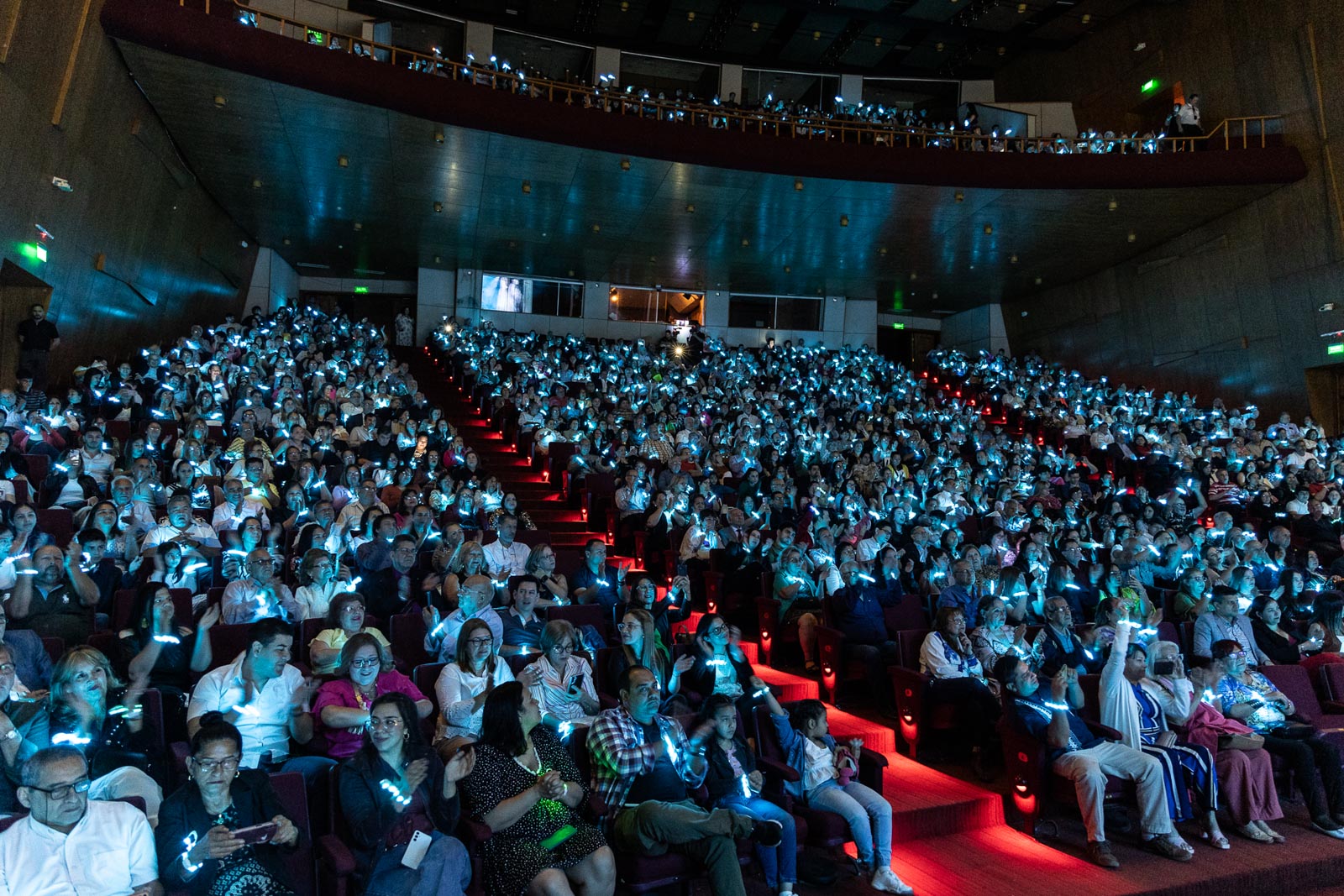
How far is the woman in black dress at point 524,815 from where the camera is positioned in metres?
2.95

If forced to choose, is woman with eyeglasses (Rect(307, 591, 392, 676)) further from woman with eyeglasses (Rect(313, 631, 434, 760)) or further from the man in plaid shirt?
the man in plaid shirt

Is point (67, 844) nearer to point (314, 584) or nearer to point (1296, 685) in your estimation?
point (314, 584)

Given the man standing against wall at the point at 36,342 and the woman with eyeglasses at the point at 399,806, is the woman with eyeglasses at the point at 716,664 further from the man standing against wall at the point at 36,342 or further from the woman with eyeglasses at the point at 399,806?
the man standing against wall at the point at 36,342

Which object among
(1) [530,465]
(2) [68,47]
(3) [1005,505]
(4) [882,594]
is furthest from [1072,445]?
(2) [68,47]

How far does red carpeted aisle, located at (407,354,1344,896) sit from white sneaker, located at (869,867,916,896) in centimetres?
6

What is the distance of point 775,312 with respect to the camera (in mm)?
19297

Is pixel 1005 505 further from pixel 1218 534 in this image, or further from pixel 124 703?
pixel 124 703

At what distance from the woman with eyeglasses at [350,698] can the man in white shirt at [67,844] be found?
0.79 meters

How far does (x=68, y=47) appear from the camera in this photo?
7859 mm

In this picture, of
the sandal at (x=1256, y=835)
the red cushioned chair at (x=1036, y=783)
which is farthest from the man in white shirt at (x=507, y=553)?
the sandal at (x=1256, y=835)

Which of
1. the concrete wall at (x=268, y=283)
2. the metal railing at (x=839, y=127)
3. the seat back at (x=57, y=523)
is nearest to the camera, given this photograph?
the seat back at (x=57, y=523)

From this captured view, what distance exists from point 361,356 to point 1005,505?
7969 millimetres

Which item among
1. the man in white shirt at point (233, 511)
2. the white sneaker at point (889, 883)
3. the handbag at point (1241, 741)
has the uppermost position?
the man in white shirt at point (233, 511)

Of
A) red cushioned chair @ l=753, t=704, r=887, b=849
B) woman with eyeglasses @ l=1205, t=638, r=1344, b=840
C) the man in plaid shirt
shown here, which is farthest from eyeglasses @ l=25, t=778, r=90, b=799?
woman with eyeglasses @ l=1205, t=638, r=1344, b=840
